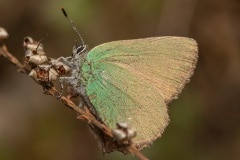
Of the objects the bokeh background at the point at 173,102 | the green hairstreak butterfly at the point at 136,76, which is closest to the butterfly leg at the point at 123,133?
the green hairstreak butterfly at the point at 136,76

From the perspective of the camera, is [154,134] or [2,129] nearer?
[154,134]

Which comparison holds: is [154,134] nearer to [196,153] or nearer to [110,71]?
[110,71]

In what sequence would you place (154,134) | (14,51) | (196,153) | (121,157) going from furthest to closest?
1. (14,51)
2. (196,153)
3. (121,157)
4. (154,134)

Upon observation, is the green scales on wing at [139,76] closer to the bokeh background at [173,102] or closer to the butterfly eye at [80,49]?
the butterfly eye at [80,49]

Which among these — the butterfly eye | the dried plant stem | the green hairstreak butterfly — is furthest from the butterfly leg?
the butterfly eye

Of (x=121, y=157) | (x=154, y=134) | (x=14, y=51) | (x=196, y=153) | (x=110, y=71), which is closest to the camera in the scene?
(x=154, y=134)

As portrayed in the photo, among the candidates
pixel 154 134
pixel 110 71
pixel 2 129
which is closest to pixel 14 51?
pixel 2 129
